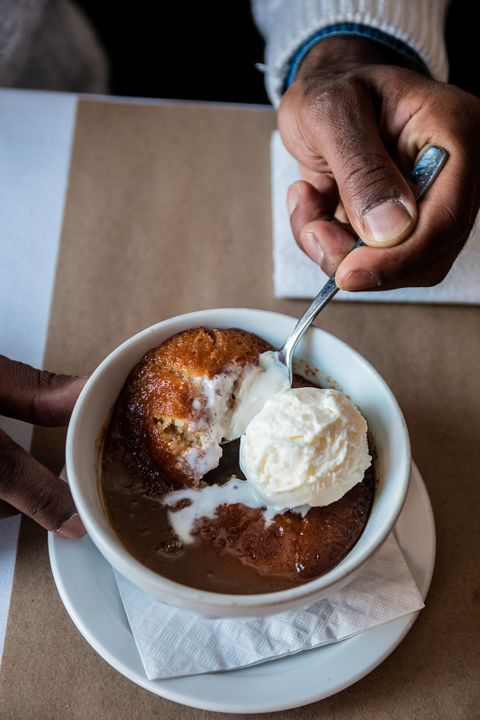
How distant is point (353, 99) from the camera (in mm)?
1047

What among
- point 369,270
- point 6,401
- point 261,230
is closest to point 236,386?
point 369,270

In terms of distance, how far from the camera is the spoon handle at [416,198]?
919mm

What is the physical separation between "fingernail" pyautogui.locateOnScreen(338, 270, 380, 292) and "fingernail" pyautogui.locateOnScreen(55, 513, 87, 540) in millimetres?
476

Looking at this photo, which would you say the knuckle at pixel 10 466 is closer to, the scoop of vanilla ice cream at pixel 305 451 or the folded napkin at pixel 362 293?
the scoop of vanilla ice cream at pixel 305 451

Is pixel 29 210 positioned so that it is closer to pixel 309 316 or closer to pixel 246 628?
pixel 309 316

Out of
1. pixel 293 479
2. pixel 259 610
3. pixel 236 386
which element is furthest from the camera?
pixel 236 386

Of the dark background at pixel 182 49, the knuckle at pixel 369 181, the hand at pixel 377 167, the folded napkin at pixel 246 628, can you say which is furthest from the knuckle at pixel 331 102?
the dark background at pixel 182 49

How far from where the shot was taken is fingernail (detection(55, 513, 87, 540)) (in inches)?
33.2

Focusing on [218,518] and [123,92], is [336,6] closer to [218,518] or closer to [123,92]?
[123,92]

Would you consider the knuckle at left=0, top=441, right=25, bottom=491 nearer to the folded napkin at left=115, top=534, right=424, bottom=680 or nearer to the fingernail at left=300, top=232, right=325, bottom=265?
the folded napkin at left=115, top=534, right=424, bottom=680

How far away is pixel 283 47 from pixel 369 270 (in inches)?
25.9

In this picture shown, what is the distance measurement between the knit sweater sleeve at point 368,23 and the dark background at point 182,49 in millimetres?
627

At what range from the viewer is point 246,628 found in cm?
80

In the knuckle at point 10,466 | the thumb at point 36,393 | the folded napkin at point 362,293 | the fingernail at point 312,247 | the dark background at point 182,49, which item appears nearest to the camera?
the knuckle at point 10,466
